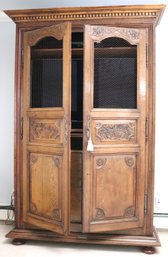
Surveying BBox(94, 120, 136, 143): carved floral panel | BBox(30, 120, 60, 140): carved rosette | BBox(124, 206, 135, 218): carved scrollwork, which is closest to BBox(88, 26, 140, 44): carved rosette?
BBox(94, 120, 136, 143): carved floral panel

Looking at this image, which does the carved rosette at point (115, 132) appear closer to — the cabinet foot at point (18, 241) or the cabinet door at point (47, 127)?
the cabinet door at point (47, 127)

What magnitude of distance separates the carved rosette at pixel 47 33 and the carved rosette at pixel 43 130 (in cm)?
69

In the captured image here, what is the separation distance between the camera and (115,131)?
7.11 ft

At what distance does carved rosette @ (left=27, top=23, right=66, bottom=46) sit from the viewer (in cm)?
214

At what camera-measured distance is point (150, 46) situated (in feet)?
7.11

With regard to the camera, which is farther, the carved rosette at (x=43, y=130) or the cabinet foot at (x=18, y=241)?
the cabinet foot at (x=18, y=241)

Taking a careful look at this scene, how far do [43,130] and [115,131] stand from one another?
0.60 meters

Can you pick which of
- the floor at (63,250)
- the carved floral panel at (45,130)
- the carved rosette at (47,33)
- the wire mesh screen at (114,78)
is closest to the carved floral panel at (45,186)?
the carved floral panel at (45,130)

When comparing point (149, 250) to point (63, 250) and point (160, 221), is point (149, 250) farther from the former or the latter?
point (63, 250)

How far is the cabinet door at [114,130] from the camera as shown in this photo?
2137 mm

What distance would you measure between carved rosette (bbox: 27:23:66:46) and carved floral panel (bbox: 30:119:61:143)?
2.20 feet

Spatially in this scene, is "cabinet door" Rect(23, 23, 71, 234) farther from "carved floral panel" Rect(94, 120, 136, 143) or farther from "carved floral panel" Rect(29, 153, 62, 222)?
"carved floral panel" Rect(94, 120, 136, 143)

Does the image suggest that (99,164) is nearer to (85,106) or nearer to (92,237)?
(85,106)

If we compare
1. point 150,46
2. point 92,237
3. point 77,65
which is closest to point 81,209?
point 92,237
